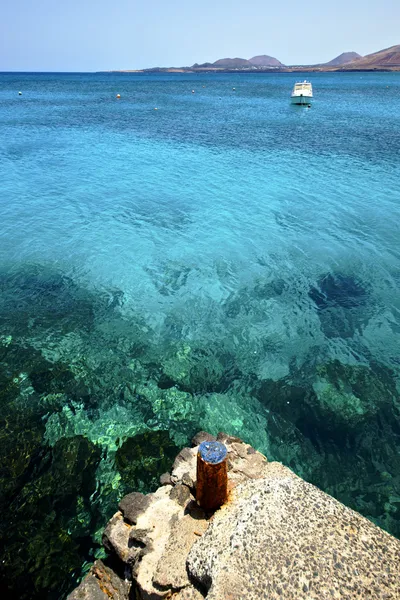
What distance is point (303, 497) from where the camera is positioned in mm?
6012

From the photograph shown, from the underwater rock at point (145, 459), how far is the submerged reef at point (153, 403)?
1.1 inches

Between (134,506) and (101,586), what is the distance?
1278 millimetres

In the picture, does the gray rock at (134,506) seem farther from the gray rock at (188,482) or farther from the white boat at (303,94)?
the white boat at (303,94)

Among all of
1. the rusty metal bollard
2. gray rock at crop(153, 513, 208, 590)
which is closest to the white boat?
the rusty metal bollard

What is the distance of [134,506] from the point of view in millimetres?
7055

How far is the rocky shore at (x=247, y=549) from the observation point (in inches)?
191

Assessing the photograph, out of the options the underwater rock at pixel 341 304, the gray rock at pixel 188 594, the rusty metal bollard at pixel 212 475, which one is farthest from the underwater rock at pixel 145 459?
the underwater rock at pixel 341 304

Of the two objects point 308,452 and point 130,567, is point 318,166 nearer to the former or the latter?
point 308,452

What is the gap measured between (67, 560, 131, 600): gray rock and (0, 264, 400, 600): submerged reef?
29.1 inches

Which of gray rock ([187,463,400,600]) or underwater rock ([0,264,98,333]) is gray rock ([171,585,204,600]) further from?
underwater rock ([0,264,98,333])

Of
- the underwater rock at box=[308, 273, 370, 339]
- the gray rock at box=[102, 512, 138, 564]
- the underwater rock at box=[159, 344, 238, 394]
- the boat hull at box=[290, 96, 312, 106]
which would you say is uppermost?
the boat hull at box=[290, 96, 312, 106]

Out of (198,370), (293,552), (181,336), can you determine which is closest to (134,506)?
(293,552)

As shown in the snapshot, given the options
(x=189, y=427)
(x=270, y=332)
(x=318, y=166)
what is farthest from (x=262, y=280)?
(x=318, y=166)

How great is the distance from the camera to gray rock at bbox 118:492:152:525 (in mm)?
6883
